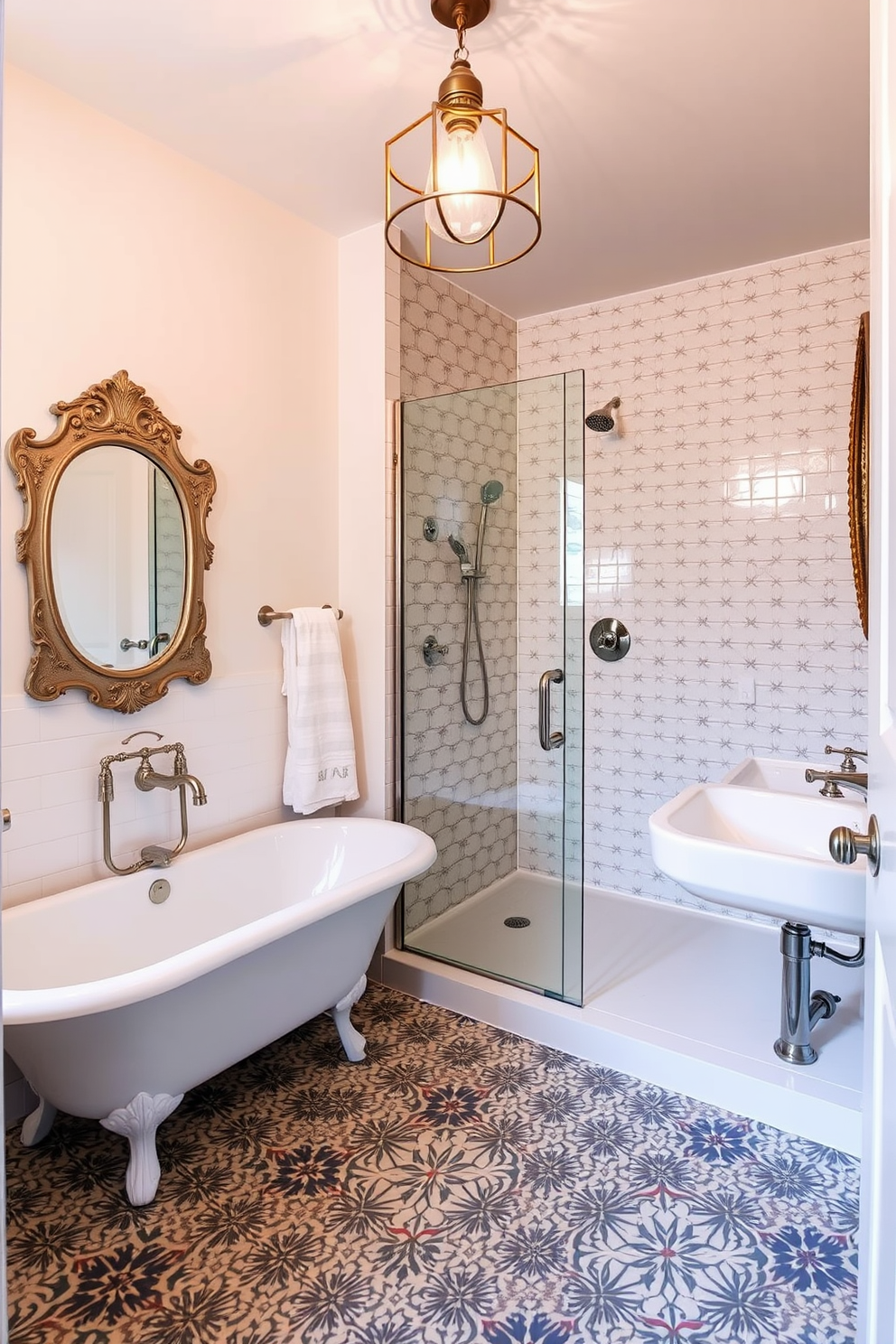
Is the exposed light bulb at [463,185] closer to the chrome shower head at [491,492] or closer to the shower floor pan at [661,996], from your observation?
the chrome shower head at [491,492]

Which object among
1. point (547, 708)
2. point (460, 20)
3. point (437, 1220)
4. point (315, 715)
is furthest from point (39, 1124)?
point (460, 20)

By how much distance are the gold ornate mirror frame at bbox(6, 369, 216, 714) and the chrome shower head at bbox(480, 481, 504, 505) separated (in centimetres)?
95

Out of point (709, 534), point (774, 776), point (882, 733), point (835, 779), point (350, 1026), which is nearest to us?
point (882, 733)

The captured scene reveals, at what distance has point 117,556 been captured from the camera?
2.37 meters

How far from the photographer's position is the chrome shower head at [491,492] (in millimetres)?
2864

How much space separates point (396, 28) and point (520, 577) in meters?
1.60

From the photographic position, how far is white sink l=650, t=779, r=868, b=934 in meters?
1.77

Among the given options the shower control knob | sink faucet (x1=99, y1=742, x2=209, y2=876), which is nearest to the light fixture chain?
the shower control knob

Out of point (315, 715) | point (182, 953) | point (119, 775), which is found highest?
point (315, 715)

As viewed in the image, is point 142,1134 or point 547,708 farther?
point 547,708

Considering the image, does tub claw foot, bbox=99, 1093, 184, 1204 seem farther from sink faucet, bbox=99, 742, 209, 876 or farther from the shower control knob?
the shower control knob

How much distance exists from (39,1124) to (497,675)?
6.64ft

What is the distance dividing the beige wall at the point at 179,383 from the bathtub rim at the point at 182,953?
27 cm

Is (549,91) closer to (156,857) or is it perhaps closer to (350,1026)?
(156,857)
